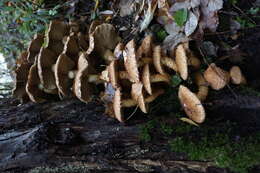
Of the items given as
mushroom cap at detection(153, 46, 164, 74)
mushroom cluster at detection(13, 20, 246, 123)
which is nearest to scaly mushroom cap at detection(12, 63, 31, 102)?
mushroom cluster at detection(13, 20, 246, 123)

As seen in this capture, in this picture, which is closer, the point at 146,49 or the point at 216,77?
the point at 216,77

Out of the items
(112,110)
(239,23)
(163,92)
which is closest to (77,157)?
(112,110)

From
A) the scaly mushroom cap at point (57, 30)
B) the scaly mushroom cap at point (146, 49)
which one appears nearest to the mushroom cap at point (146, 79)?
the scaly mushroom cap at point (146, 49)

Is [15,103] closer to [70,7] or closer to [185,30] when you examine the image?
[70,7]

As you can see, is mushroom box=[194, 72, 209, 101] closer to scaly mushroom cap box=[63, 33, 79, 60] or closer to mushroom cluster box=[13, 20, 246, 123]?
mushroom cluster box=[13, 20, 246, 123]

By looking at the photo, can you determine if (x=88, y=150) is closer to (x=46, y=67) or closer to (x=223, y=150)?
(x=46, y=67)

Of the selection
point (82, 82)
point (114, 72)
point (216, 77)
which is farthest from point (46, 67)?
point (216, 77)

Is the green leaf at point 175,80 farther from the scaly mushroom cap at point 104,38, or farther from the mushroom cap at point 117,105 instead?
the scaly mushroom cap at point 104,38
